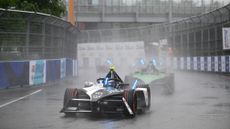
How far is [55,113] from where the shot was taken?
47.1 feet

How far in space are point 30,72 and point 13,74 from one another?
169cm

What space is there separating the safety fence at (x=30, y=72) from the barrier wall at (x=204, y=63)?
15.5m

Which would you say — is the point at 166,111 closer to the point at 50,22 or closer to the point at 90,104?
the point at 90,104

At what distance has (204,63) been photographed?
4803 cm

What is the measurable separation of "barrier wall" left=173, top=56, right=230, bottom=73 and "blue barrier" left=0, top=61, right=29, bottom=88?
20.4 m

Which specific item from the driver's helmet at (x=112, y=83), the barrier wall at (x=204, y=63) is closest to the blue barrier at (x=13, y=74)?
the driver's helmet at (x=112, y=83)

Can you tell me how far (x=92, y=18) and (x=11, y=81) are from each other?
1513 inches

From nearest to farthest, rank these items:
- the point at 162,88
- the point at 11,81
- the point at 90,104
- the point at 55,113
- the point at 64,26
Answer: the point at 90,104
the point at 55,113
the point at 162,88
the point at 11,81
the point at 64,26

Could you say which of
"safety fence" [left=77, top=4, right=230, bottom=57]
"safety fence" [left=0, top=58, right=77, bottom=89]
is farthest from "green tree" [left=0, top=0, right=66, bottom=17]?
"safety fence" [left=77, top=4, right=230, bottom=57]

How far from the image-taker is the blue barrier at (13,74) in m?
23.6

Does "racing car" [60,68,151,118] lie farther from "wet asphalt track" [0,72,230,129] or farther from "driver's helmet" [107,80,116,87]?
"driver's helmet" [107,80,116,87]

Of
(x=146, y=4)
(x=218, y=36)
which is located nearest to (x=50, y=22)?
(x=218, y=36)

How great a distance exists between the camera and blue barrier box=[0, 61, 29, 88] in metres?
23.6

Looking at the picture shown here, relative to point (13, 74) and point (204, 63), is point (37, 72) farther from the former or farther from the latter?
point (204, 63)
